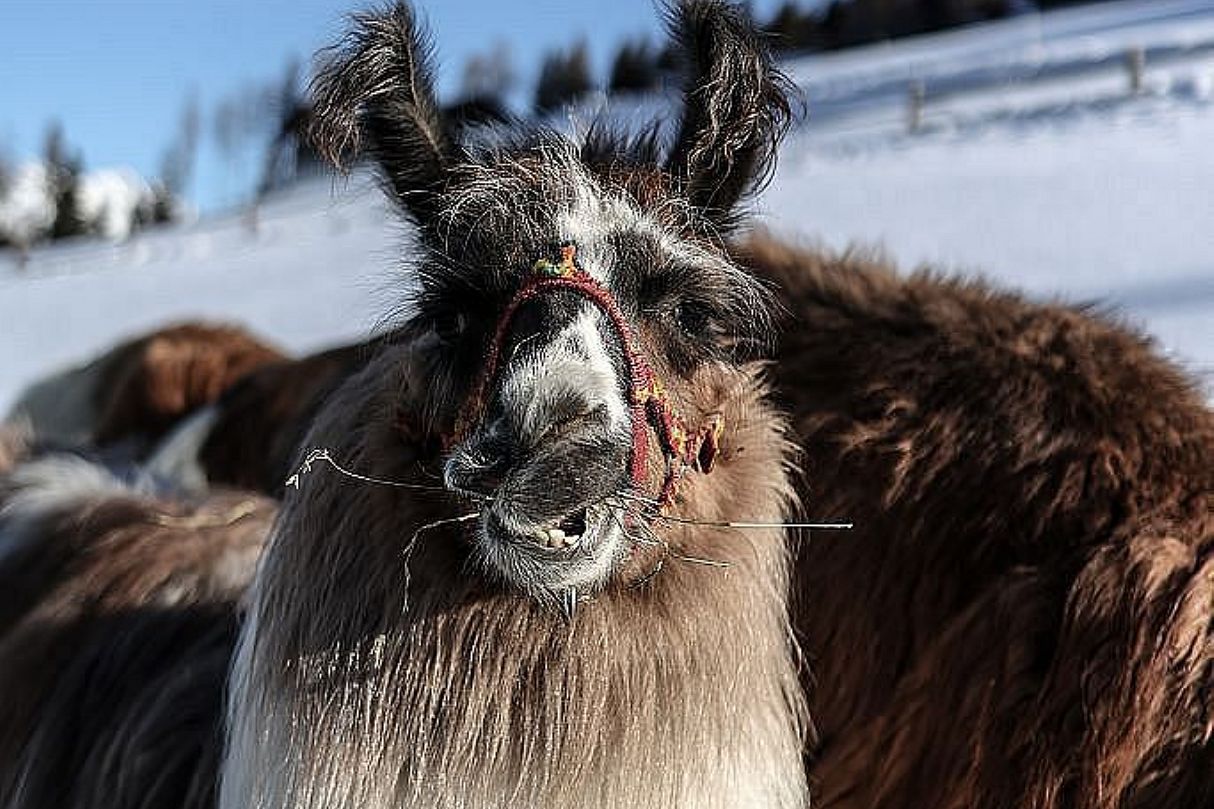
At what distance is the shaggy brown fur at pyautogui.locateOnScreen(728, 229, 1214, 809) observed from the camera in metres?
2.21

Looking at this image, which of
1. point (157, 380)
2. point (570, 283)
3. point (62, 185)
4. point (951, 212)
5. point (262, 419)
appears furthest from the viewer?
point (62, 185)

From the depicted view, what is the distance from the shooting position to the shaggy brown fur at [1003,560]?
2211 millimetres

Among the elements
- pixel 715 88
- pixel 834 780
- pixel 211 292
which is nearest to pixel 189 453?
pixel 834 780

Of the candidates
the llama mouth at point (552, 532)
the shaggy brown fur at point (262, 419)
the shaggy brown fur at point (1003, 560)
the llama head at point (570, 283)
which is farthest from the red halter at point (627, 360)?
the shaggy brown fur at point (262, 419)

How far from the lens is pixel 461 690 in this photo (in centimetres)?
189

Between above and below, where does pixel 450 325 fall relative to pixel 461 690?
above

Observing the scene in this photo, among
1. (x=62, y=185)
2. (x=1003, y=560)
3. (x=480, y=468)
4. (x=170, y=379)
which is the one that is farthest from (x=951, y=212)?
(x=62, y=185)

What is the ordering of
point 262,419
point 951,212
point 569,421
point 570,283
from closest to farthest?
point 569,421 → point 570,283 → point 262,419 → point 951,212

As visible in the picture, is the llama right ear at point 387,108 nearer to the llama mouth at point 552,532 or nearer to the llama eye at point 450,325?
the llama eye at point 450,325

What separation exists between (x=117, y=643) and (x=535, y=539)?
3.97ft

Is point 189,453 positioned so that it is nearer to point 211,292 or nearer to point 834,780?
point 834,780

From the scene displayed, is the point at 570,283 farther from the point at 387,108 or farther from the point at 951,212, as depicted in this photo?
the point at 951,212

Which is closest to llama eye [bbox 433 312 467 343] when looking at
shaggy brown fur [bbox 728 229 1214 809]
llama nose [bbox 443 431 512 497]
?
Answer: llama nose [bbox 443 431 512 497]

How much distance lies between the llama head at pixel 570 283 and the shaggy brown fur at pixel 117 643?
81cm
